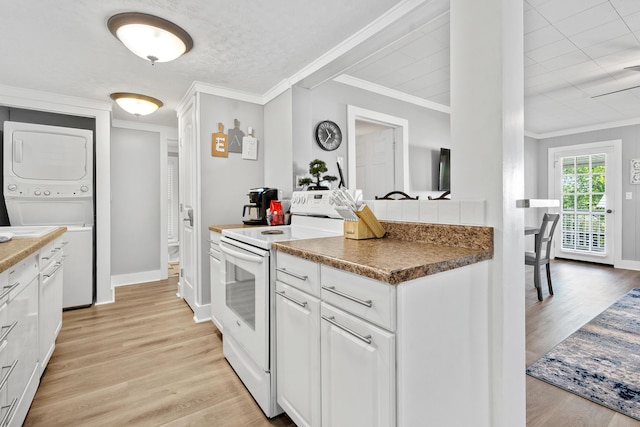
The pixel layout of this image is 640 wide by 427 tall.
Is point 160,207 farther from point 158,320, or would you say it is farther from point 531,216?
point 531,216

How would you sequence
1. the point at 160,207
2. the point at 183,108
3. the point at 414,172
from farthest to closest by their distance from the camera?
the point at 160,207, the point at 414,172, the point at 183,108

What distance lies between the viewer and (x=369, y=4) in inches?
70.5

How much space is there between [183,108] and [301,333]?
3103 mm

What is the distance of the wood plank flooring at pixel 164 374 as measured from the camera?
1611mm

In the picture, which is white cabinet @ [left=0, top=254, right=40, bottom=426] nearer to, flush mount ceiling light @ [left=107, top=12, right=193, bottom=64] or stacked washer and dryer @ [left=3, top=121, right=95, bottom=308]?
flush mount ceiling light @ [left=107, top=12, right=193, bottom=64]

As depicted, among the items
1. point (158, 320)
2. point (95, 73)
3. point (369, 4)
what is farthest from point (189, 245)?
point (369, 4)

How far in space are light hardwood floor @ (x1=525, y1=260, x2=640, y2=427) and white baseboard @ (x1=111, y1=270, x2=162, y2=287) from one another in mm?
4427

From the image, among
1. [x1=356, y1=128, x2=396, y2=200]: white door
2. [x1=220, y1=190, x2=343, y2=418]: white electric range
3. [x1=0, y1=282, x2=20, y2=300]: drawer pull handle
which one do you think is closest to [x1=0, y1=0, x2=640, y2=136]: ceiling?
[x1=356, y1=128, x2=396, y2=200]: white door

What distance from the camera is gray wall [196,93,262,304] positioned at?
3021mm

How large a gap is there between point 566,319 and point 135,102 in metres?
4.67

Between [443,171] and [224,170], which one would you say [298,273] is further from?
[443,171]

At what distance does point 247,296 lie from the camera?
176cm

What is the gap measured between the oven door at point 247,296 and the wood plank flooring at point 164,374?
0.31 metres

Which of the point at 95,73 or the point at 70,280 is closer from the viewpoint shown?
the point at 95,73
